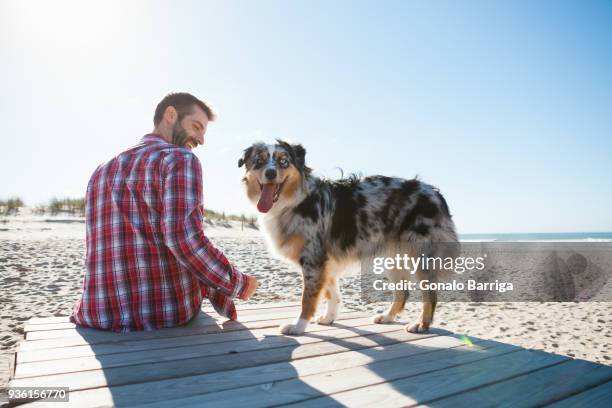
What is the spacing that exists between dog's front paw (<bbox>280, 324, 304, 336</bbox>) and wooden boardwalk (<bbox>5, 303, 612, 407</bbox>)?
0.53 ft

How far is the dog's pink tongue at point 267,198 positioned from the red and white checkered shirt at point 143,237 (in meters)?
1.11

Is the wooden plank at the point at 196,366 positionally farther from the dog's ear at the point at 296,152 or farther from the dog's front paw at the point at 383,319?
the dog's ear at the point at 296,152

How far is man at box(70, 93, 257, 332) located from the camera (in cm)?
304

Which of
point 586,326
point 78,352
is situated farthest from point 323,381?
point 586,326

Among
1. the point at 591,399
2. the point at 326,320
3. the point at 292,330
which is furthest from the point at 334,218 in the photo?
the point at 591,399

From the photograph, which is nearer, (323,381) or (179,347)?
(323,381)

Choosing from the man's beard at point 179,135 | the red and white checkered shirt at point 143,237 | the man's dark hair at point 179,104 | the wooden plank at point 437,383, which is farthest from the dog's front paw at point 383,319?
the man's dark hair at point 179,104

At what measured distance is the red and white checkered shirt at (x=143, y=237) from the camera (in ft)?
9.97

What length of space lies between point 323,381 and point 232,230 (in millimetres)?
22688

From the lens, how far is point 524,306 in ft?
28.8

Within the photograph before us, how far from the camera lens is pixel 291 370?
2.51 m

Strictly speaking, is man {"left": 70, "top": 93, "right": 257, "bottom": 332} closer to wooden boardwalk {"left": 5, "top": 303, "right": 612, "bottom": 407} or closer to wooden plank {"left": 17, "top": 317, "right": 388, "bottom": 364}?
wooden boardwalk {"left": 5, "top": 303, "right": 612, "bottom": 407}

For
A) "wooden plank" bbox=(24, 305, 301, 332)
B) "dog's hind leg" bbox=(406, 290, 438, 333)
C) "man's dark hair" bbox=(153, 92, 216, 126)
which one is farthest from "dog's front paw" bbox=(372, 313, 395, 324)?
"man's dark hair" bbox=(153, 92, 216, 126)

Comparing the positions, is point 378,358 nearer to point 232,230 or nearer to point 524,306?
point 524,306
